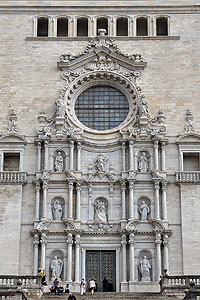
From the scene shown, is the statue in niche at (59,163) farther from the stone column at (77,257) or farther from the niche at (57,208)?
the stone column at (77,257)

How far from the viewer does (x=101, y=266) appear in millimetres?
32000

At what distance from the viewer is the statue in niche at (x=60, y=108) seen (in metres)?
33.8

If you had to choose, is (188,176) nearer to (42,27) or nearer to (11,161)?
(11,161)

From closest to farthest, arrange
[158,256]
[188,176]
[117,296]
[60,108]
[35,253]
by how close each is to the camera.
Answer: [117,296], [158,256], [35,253], [188,176], [60,108]

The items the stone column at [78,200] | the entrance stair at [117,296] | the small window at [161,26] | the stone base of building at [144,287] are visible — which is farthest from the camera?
the small window at [161,26]

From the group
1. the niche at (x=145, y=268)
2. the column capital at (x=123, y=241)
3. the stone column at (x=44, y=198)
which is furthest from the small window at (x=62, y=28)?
the niche at (x=145, y=268)

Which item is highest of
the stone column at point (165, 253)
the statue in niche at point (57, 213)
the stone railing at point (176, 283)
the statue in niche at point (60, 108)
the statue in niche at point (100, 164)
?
the statue in niche at point (60, 108)

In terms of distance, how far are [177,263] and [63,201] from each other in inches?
222

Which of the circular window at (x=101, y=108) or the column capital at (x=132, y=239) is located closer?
the column capital at (x=132, y=239)

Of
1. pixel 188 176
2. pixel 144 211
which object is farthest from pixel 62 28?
pixel 144 211

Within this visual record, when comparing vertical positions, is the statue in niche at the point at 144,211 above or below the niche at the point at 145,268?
above

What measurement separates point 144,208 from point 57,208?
3.79 meters

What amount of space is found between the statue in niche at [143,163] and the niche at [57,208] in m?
3.76

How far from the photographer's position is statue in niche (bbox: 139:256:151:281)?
103ft
